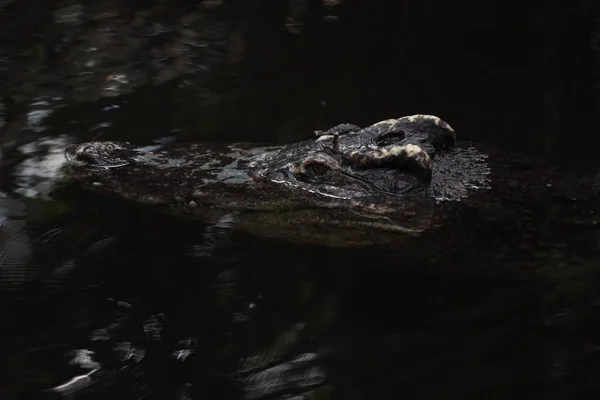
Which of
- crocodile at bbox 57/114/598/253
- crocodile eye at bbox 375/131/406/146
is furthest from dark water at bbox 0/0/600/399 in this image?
crocodile eye at bbox 375/131/406/146

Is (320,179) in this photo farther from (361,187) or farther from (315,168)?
(361,187)

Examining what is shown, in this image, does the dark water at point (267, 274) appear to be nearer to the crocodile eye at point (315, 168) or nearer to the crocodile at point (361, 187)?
the crocodile at point (361, 187)

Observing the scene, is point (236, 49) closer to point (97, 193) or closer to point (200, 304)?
point (97, 193)

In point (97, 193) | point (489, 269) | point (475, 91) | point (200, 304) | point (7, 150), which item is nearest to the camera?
point (200, 304)

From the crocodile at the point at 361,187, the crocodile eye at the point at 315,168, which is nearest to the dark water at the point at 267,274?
the crocodile at the point at 361,187

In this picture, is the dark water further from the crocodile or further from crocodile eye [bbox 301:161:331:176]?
crocodile eye [bbox 301:161:331:176]

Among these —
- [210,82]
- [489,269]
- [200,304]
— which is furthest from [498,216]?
[210,82]

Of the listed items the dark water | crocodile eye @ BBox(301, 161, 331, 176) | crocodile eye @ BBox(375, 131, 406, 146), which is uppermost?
crocodile eye @ BBox(375, 131, 406, 146)
